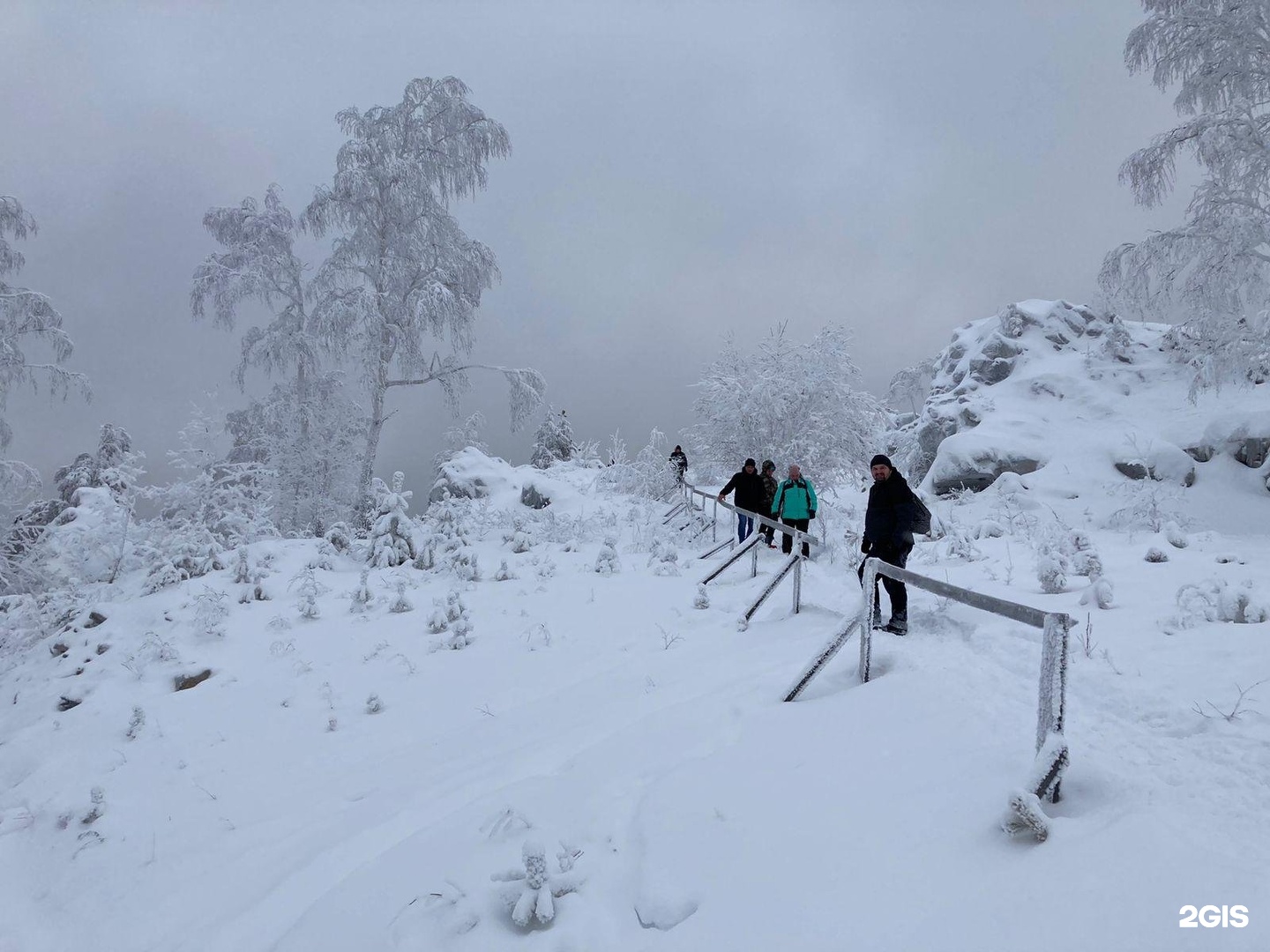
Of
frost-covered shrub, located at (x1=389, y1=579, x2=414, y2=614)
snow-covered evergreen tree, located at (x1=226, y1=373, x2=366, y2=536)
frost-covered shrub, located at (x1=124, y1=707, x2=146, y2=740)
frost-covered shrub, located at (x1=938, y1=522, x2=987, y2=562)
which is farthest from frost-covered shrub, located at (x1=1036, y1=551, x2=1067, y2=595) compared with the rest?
snow-covered evergreen tree, located at (x1=226, y1=373, x2=366, y2=536)

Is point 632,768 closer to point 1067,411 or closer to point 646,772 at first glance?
point 646,772

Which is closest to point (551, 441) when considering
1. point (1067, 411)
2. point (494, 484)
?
point (494, 484)

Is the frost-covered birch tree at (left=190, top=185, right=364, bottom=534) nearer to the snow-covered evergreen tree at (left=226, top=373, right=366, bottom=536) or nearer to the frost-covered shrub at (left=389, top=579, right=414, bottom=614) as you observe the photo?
the snow-covered evergreen tree at (left=226, top=373, right=366, bottom=536)

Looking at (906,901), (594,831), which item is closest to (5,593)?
(594,831)

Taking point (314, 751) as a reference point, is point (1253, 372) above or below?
above

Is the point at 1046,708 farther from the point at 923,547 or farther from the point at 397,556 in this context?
the point at 397,556

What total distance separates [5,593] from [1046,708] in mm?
13839

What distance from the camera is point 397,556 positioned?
35.2 feet

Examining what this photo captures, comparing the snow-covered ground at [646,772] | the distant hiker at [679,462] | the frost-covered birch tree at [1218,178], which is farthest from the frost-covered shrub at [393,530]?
the frost-covered birch tree at [1218,178]

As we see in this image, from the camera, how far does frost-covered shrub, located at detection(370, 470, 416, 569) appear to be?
10.7 metres

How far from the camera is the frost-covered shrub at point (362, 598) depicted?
872 cm

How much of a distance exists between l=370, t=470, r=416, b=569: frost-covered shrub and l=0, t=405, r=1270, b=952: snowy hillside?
150 centimetres

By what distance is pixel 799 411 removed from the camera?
15.5m

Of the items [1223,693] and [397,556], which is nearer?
[1223,693]
